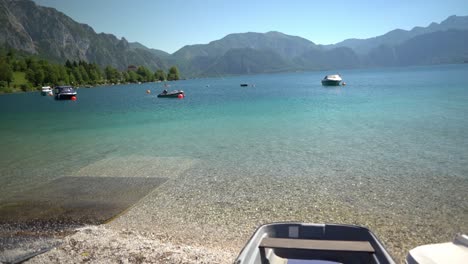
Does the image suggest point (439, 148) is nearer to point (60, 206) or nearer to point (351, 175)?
point (351, 175)

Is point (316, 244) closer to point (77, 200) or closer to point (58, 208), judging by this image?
point (58, 208)

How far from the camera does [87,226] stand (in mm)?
10367

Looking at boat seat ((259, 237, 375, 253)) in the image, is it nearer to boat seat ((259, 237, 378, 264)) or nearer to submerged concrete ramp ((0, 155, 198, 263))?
boat seat ((259, 237, 378, 264))

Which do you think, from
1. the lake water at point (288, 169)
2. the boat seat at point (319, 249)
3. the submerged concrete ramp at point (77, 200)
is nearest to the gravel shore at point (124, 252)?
the lake water at point (288, 169)

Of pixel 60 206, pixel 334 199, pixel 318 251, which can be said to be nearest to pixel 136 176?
pixel 60 206

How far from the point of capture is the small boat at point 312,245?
5297mm

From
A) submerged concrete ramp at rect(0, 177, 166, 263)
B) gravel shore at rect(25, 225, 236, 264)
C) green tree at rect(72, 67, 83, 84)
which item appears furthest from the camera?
green tree at rect(72, 67, 83, 84)

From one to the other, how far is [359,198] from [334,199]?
3.24 feet

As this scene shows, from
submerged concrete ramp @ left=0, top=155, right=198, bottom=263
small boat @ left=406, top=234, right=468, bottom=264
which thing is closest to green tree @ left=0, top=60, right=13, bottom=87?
submerged concrete ramp @ left=0, top=155, right=198, bottom=263

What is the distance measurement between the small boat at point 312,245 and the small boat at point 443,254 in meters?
0.46

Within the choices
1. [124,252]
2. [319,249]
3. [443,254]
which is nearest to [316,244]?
[319,249]

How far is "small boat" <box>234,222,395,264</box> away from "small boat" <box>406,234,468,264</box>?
459 mm

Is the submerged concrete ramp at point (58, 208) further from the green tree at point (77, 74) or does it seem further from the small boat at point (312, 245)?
the green tree at point (77, 74)

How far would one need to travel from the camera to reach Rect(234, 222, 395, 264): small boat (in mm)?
5297
